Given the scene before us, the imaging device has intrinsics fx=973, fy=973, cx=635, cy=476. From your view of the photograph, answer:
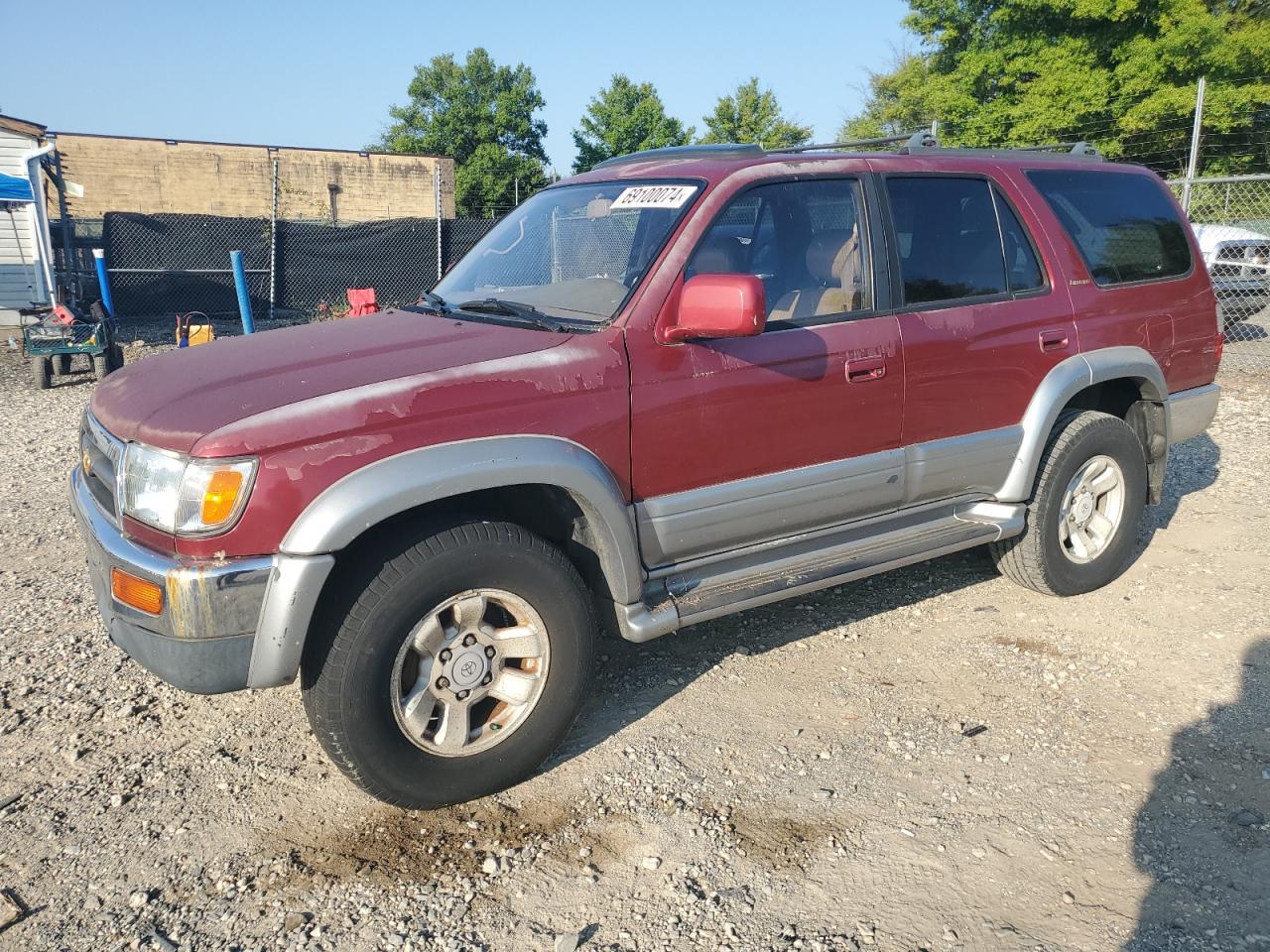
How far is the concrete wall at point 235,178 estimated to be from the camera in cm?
3331

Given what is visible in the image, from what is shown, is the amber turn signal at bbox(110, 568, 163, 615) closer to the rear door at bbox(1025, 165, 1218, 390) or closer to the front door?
the front door

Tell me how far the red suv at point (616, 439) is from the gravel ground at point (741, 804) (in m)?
0.34

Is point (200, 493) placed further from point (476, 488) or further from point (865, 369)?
point (865, 369)

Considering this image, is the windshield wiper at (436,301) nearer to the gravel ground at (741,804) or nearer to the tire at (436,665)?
the tire at (436,665)

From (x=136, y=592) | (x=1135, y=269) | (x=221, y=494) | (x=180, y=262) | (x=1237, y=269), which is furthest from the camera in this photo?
(x=180, y=262)

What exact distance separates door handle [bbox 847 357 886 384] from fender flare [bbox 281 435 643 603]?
3.54 feet

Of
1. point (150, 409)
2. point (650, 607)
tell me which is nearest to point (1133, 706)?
point (650, 607)

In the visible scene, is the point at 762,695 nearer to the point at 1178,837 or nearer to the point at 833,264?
the point at 1178,837

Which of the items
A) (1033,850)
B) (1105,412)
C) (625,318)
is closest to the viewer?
(1033,850)

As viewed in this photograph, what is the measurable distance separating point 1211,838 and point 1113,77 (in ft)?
102

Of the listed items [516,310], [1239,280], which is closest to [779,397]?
[516,310]

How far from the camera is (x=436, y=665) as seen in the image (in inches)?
118

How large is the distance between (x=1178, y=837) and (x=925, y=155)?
2.83 metres

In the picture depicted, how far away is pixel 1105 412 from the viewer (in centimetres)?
486
